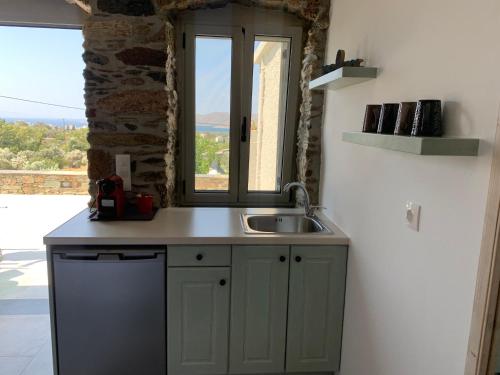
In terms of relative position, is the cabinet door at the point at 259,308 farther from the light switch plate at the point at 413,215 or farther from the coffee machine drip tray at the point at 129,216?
the light switch plate at the point at 413,215

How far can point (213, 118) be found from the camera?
2.80 metres

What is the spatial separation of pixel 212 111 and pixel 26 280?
7.22 feet

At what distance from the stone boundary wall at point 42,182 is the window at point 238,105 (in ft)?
2.58

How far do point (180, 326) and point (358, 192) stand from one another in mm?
1237

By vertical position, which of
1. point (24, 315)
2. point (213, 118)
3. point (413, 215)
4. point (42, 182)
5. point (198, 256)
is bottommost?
point (24, 315)

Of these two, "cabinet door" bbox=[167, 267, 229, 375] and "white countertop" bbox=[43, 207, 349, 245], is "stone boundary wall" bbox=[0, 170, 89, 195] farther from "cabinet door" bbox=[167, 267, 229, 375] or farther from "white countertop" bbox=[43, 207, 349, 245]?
"cabinet door" bbox=[167, 267, 229, 375]

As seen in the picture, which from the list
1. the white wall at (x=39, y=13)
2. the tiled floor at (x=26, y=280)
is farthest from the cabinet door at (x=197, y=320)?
the white wall at (x=39, y=13)

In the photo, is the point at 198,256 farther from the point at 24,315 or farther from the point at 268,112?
the point at 24,315

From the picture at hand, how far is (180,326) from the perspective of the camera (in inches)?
82.8

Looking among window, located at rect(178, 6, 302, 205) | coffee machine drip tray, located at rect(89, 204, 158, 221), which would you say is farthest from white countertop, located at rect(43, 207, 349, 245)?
window, located at rect(178, 6, 302, 205)

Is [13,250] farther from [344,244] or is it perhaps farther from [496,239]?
[496,239]

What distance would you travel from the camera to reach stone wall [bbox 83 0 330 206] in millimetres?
2408

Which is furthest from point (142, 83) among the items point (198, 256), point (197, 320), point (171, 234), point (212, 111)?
point (197, 320)

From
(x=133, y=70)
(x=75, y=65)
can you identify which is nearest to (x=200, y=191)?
(x=133, y=70)
